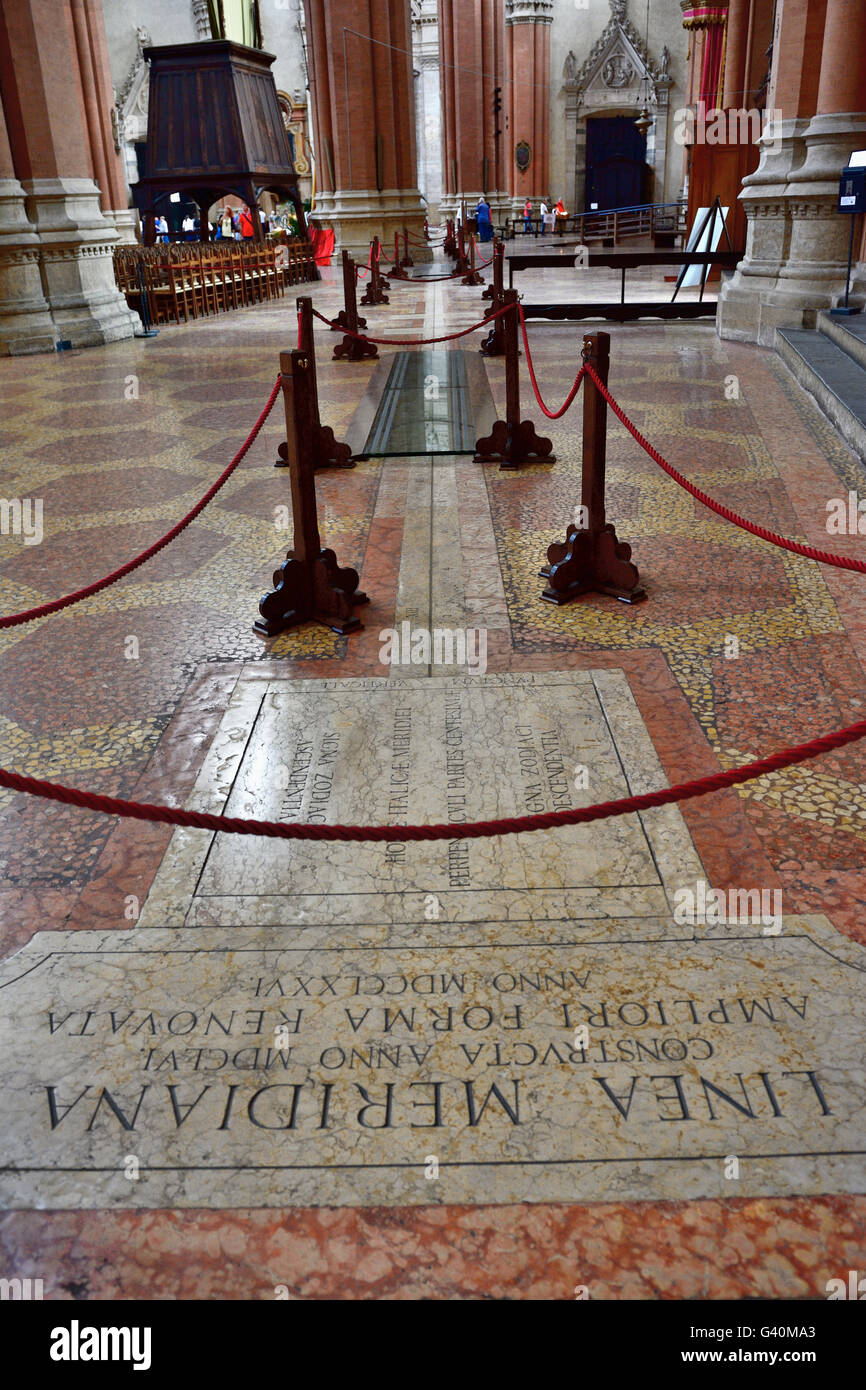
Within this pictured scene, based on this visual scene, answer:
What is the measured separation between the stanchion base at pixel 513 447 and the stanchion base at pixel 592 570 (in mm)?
2186

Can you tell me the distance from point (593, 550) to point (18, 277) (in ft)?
32.9

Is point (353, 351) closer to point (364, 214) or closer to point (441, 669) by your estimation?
point (441, 669)

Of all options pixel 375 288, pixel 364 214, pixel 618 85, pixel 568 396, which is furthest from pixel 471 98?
pixel 568 396

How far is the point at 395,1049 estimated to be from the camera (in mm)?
2229

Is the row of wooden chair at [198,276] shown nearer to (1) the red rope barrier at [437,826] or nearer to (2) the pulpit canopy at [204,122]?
(2) the pulpit canopy at [204,122]

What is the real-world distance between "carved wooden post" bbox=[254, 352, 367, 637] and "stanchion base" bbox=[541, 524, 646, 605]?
2.88 ft

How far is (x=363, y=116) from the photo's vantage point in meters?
22.2

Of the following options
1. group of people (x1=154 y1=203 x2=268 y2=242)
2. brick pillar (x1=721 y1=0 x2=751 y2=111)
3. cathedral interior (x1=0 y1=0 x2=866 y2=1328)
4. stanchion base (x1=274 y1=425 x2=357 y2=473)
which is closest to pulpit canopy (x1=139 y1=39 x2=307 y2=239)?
group of people (x1=154 y1=203 x2=268 y2=242)

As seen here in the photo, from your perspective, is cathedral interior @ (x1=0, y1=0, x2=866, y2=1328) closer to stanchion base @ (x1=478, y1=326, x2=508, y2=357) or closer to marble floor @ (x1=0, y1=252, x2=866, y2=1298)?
marble floor @ (x1=0, y1=252, x2=866, y2=1298)

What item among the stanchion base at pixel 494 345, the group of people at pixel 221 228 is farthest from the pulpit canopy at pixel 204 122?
the stanchion base at pixel 494 345

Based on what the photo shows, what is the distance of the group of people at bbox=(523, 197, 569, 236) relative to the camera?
97.3 ft

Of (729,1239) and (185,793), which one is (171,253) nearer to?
(185,793)
